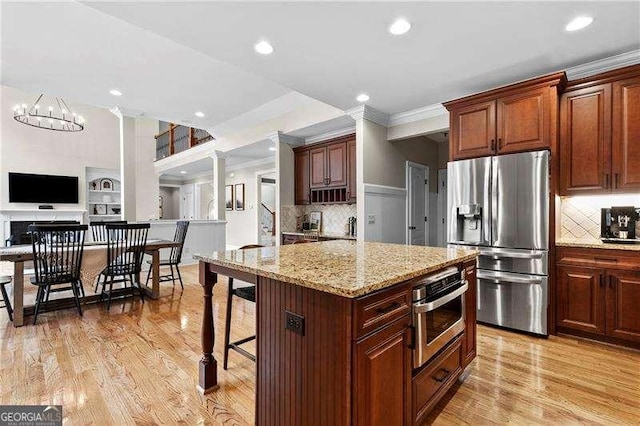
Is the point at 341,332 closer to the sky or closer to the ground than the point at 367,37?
closer to the ground

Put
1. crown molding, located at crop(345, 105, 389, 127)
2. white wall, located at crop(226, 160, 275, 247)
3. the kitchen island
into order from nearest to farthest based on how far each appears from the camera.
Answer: the kitchen island, crown molding, located at crop(345, 105, 389, 127), white wall, located at crop(226, 160, 275, 247)

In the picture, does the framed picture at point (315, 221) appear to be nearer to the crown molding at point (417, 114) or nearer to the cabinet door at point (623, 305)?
the crown molding at point (417, 114)

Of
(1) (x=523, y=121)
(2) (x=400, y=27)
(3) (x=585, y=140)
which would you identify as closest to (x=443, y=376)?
(2) (x=400, y=27)

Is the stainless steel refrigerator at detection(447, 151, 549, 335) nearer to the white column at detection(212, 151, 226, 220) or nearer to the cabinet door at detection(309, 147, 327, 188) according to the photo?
the cabinet door at detection(309, 147, 327, 188)

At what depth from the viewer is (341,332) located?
3.83 feet

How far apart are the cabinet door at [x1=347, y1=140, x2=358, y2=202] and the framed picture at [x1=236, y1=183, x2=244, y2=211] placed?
5.18 meters

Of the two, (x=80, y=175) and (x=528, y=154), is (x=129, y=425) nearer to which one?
(x=528, y=154)

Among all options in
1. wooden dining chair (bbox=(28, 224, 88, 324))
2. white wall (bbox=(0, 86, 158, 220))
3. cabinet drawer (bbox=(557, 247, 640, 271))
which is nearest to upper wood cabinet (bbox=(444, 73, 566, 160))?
cabinet drawer (bbox=(557, 247, 640, 271))

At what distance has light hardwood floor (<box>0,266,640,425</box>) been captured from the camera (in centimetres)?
178

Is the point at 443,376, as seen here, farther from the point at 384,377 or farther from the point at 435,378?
the point at 384,377

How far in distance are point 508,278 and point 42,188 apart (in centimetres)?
1045

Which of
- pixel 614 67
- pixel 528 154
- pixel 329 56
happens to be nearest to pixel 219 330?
pixel 329 56

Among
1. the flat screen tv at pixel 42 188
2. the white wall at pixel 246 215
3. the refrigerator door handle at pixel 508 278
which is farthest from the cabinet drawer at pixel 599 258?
the flat screen tv at pixel 42 188

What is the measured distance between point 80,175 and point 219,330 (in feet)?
27.7
